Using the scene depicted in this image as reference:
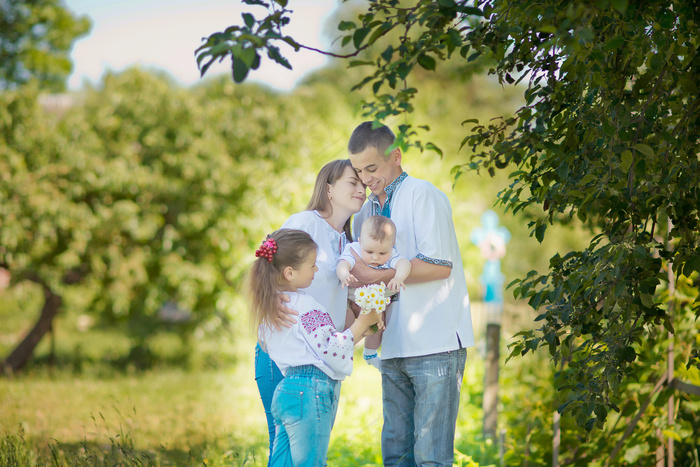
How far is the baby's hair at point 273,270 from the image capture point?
2594mm

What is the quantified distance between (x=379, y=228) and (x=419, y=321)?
443 millimetres

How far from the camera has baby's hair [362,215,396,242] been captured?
2.57m

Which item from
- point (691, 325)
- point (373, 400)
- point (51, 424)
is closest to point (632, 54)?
point (691, 325)

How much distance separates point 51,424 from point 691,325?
16.2ft

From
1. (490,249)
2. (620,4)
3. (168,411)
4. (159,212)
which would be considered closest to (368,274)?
(620,4)

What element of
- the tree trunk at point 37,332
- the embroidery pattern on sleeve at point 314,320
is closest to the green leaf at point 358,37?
the embroidery pattern on sleeve at point 314,320

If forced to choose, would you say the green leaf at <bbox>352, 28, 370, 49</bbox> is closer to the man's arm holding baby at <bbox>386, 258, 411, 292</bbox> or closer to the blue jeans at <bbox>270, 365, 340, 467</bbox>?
the man's arm holding baby at <bbox>386, 258, 411, 292</bbox>

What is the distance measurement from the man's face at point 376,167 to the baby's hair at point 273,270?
40 centimetres

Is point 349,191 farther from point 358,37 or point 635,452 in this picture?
point 635,452

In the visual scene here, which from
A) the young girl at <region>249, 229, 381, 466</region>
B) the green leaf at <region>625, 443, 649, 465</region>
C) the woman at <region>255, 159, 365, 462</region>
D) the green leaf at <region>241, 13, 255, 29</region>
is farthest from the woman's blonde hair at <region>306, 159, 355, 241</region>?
the green leaf at <region>625, 443, 649, 465</region>

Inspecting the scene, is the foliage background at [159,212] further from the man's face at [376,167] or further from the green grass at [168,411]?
the man's face at [376,167]

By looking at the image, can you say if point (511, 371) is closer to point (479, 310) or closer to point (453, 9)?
point (453, 9)

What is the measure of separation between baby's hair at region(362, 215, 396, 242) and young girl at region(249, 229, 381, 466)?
0.26 metres

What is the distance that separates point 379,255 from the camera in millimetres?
2605
